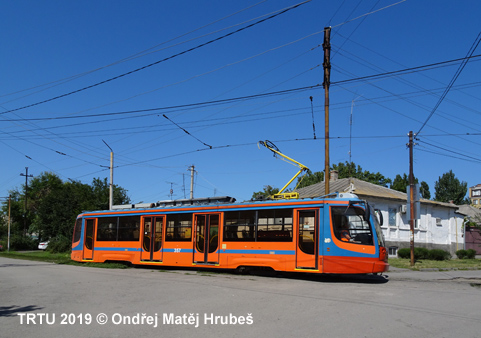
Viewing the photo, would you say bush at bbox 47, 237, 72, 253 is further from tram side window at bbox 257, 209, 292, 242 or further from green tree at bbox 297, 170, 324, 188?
green tree at bbox 297, 170, 324, 188

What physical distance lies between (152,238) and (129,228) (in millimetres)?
1570

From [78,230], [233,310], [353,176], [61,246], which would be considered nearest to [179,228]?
[78,230]

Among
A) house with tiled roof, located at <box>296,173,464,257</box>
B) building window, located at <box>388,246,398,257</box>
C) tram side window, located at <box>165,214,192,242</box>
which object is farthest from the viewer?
building window, located at <box>388,246,398,257</box>

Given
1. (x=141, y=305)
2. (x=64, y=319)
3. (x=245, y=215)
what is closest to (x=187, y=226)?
(x=245, y=215)

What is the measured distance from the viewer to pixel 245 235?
16.6 meters

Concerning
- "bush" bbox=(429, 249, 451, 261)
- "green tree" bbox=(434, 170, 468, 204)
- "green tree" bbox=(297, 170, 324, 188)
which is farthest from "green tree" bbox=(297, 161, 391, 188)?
"bush" bbox=(429, 249, 451, 261)

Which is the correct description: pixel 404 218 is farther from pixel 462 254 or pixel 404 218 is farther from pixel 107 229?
pixel 107 229

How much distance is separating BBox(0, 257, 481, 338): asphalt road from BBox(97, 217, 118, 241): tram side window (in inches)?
283

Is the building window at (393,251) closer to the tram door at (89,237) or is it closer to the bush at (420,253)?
the bush at (420,253)

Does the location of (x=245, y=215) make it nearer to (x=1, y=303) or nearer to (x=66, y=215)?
(x=1, y=303)

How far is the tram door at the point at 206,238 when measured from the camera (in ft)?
57.2

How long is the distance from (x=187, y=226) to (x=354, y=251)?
7.26 m

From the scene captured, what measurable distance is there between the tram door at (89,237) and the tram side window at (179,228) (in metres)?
5.15

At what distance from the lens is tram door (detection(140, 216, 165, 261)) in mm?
19406
